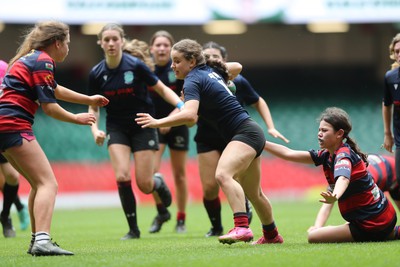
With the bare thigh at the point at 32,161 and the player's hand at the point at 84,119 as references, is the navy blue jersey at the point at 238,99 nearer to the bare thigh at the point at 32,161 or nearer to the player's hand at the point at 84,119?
the player's hand at the point at 84,119

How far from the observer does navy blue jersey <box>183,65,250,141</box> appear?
643cm

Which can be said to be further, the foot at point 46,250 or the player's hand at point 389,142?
the player's hand at point 389,142

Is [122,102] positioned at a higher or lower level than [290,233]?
higher

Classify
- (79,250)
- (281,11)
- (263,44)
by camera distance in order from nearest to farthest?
(79,250)
(281,11)
(263,44)

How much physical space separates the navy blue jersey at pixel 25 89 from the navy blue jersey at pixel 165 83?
3.45 m

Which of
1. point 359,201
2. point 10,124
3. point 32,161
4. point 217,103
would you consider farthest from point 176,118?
point 359,201

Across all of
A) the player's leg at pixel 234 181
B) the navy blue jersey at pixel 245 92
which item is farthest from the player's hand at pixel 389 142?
the player's leg at pixel 234 181

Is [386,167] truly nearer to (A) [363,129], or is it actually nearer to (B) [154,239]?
(B) [154,239]

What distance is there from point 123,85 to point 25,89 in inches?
90.5

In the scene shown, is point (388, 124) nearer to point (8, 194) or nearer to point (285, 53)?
point (8, 194)

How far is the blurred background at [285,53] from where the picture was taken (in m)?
18.0

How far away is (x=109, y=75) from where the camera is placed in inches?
322

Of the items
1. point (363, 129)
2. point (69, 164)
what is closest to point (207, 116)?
point (69, 164)

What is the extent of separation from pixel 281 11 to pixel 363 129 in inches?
230
